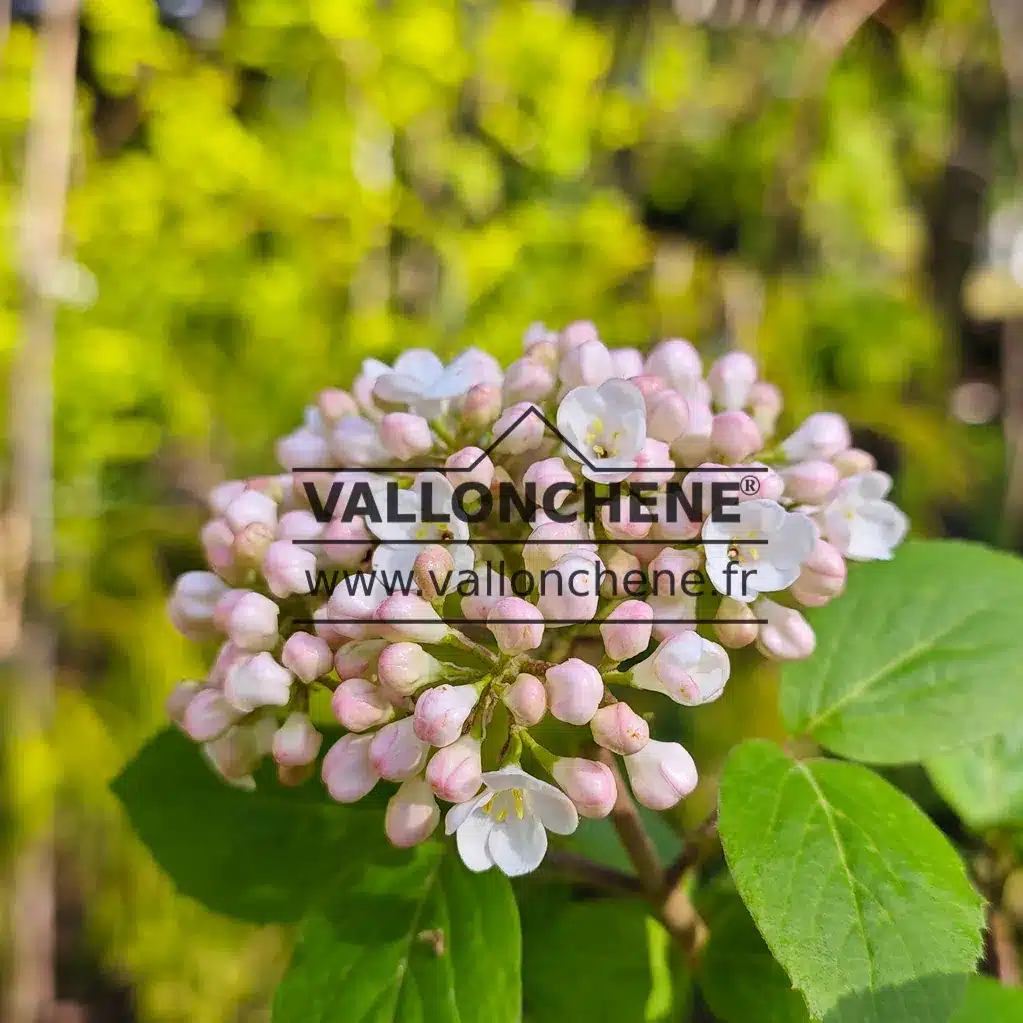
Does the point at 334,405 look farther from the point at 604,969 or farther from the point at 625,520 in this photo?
the point at 604,969

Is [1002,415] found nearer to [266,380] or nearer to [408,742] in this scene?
[266,380]

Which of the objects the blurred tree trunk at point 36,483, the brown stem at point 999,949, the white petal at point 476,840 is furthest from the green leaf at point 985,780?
the blurred tree trunk at point 36,483

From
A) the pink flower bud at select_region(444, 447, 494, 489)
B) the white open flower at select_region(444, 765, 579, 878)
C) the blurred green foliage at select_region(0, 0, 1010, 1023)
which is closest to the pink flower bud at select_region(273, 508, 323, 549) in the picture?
the pink flower bud at select_region(444, 447, 494, 489)

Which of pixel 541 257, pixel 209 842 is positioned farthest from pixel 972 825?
pixel 541 257

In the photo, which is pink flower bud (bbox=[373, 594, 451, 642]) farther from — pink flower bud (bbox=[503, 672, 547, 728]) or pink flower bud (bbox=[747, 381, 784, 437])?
pink flower bud (bbox=[747, 381, 784, 437])

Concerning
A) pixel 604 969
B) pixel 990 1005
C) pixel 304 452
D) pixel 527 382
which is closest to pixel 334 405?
pixel 304 452
